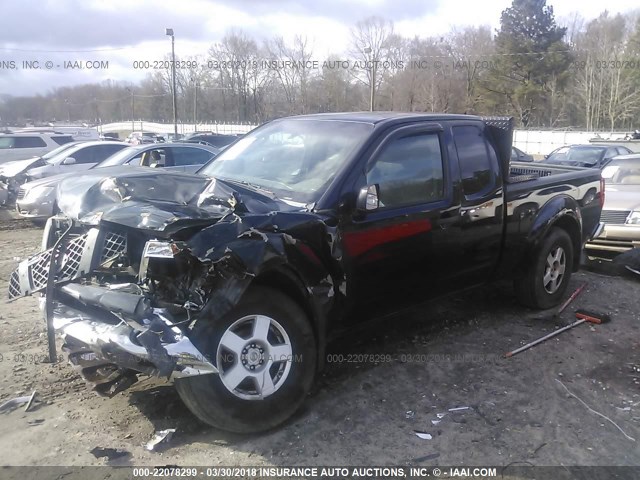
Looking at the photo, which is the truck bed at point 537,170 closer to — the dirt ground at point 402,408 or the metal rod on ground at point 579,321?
the metal rod on ground at point 579,321

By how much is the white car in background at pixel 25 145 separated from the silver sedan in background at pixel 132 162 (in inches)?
263

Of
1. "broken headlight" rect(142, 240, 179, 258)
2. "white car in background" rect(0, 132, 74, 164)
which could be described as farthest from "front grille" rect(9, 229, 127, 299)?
"white car in background" rect(0, 132, 74, 164)

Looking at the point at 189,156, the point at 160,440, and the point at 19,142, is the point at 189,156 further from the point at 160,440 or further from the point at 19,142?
the point at 19,142

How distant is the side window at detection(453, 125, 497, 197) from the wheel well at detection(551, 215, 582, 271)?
1323mm

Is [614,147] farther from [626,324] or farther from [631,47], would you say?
[631,47]

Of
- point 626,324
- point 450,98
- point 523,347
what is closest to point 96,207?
point 523,347

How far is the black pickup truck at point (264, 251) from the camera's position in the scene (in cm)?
290

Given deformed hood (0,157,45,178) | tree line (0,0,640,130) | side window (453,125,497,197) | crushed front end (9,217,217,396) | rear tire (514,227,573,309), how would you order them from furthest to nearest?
tree line (0,0,640,130), deformed hood (0,157,45,178), rear tire (514,227,573,309), side window (453,125,497,197), crushed front end (9,217,217,396)

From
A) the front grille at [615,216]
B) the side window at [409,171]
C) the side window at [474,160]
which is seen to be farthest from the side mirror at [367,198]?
the front grille at [615,216]

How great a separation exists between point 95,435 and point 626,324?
4932 mm

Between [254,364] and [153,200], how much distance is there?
3.77 feet

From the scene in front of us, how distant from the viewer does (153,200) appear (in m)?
3.26

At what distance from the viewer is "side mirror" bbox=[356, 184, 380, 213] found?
353cm

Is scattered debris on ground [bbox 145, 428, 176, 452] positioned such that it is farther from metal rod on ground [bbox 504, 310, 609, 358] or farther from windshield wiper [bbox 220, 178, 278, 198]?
metal rod on ground [bbox 504, 310, 609, 358]
